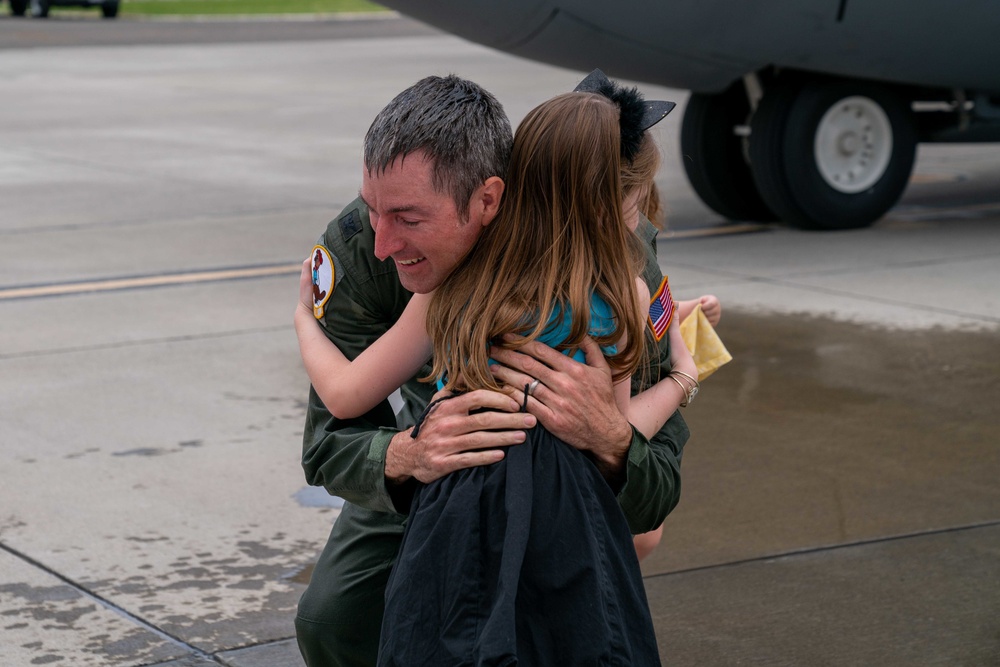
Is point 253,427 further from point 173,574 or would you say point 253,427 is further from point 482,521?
point 482,521

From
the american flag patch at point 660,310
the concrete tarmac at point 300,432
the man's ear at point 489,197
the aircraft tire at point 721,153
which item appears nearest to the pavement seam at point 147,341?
the concrete tarmac at point 300,432

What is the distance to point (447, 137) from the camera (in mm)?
2121

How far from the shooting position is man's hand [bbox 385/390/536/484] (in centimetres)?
210

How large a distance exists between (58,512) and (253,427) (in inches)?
38.8

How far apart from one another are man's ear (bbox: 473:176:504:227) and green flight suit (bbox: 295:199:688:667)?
12.8 inches

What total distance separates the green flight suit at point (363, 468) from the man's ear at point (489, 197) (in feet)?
1.06

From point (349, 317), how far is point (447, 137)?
47 cm

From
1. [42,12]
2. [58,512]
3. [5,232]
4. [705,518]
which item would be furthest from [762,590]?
[42,12]

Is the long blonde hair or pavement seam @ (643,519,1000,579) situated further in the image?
pavement seam @ (643,519,1000,579)

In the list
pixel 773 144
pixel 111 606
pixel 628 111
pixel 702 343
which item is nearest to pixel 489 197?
pixel 628 111

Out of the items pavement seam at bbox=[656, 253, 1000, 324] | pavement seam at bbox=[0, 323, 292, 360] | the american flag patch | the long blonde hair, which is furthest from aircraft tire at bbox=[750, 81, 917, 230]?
the long blonde hair

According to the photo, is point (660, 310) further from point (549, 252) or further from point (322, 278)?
point (322, 278)

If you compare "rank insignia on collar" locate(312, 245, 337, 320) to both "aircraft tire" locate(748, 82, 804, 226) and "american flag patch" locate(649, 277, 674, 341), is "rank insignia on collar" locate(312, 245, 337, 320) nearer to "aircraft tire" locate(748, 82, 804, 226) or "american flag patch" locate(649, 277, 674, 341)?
"american flag patch" locate(649, 277, 674, 341)

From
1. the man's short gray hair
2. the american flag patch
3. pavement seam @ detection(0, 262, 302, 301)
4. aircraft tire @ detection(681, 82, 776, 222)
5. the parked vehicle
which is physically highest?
the man's short gray hair
